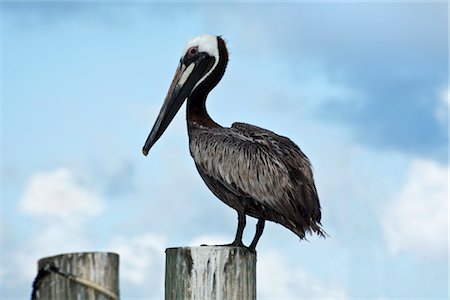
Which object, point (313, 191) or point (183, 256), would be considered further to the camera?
point (313, 191)

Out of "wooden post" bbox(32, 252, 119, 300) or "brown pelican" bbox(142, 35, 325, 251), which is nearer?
"wooden post" bbox(32, 252, 119, 300)

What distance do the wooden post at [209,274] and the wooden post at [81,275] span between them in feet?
7.00

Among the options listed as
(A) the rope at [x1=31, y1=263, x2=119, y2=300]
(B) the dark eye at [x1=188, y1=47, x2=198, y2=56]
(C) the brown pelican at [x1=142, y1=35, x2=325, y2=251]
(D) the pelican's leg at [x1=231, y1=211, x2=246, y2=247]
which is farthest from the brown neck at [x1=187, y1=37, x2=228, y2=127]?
(A) the rope at [x1=31, y1=263, x2=119, y2=300]

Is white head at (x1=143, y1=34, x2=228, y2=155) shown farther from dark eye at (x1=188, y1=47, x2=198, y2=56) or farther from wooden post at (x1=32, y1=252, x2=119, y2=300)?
wooden post at (x1=32, y1=252, x2=119, y2=300)

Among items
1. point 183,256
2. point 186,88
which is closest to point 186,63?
point 186,88

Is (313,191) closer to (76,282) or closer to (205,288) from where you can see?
(205,288)

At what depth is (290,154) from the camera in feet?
28.9

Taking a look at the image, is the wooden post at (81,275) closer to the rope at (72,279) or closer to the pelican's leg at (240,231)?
the rope at (72,279)

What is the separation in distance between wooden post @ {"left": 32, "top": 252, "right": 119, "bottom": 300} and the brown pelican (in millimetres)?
3718

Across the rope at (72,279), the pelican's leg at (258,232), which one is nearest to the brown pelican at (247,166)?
the pelican's leg at (258,232)

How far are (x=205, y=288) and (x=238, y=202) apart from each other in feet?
6.25

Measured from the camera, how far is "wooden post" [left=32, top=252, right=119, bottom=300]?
4.81 metres

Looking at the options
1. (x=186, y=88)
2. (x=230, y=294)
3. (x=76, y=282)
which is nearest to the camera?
(x=76, y=282)

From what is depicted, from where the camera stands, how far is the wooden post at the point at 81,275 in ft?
15.8
